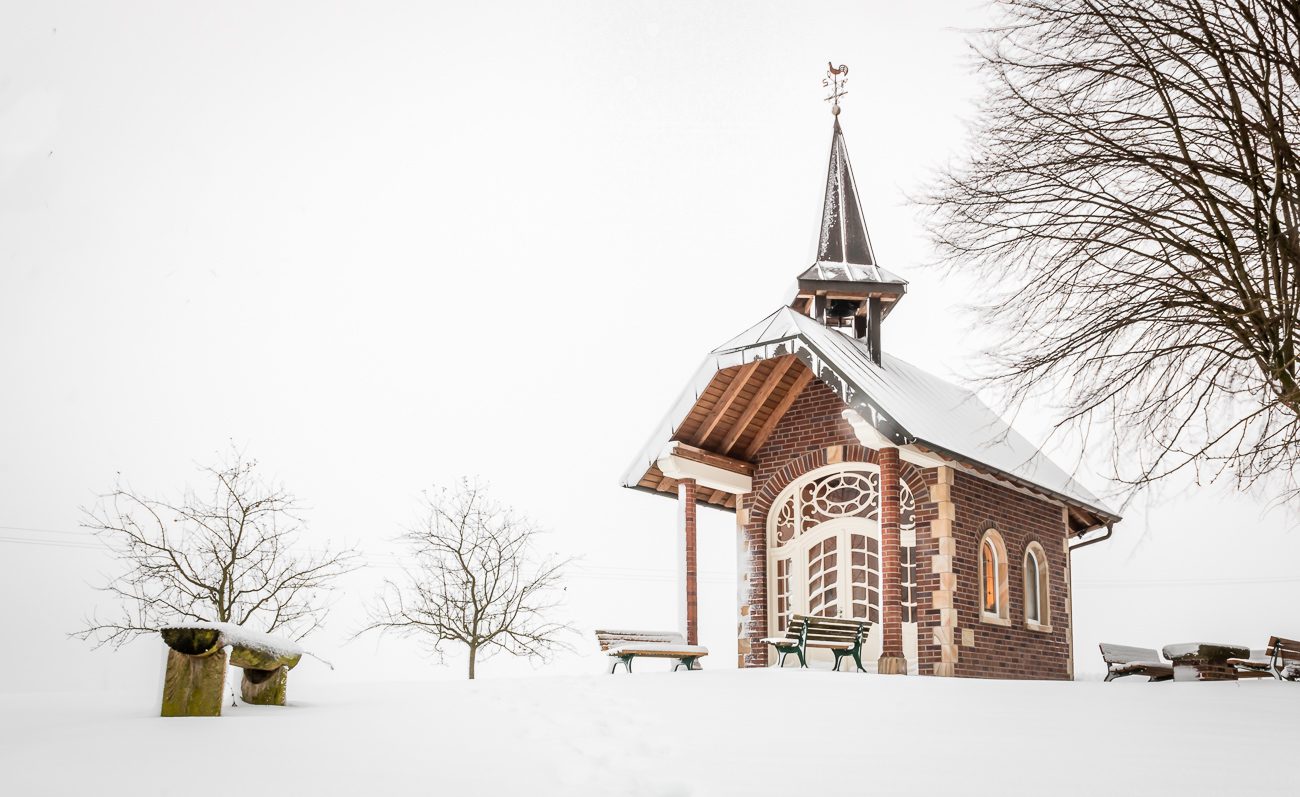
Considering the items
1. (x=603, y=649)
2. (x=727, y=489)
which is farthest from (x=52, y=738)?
(x=727, y=489)

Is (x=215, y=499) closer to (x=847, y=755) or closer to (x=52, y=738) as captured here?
(x=52, y=738)

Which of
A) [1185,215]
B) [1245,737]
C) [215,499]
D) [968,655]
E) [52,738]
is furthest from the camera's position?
[215,499]

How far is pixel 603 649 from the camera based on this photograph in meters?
13.9

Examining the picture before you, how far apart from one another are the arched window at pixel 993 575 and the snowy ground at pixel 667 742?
17.7 ft

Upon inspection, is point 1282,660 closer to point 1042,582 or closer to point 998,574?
point 1042,582

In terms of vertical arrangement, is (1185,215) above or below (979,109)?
below

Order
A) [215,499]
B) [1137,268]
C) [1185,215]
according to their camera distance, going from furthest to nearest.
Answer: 1. [215,499]
2. [1137,268]
3. [1185,215]

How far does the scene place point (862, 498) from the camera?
52.2 feet

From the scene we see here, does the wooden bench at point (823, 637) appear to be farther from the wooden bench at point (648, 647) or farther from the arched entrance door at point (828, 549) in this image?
the arched entrance door at point (828, 549)

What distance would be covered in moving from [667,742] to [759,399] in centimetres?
953

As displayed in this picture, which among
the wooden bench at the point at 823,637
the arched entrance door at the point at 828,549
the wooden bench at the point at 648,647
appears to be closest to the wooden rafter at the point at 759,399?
the arched entrance door at the point at 828,549

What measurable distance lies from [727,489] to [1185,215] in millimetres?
8338

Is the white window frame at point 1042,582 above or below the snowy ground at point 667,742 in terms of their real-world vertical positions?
above

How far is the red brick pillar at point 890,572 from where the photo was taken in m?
13.5
